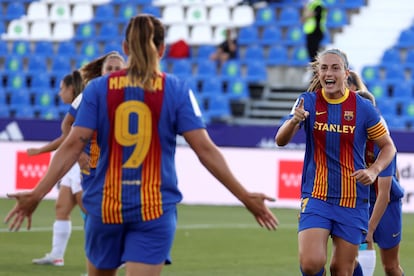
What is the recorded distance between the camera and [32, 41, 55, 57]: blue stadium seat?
28.4 m

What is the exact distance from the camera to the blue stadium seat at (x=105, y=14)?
94.5 feet

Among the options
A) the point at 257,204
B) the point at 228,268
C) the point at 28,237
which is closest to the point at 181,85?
the point at 257,204

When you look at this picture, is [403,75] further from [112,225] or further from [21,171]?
[112,225]

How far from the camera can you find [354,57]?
26.4 m

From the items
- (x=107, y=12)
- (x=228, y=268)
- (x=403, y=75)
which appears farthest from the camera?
(x=107, y=12)

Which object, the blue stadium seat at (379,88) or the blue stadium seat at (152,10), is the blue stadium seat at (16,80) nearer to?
the blue stadium seat at (152,10)

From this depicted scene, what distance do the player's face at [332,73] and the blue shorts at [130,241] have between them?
230 cm

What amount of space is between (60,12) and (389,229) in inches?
833

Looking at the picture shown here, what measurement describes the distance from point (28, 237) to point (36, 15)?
15.2 metres

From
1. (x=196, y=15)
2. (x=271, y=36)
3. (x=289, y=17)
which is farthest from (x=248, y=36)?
(x=196, y=15)

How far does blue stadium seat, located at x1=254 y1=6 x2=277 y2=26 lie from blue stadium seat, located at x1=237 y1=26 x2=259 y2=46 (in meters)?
0.25

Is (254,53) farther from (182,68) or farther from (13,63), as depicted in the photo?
(13,63)

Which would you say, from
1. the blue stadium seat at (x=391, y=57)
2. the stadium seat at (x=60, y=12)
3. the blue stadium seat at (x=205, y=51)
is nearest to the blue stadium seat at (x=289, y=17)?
the blue stadium seat at (x=205, y=51)

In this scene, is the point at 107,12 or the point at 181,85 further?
the point at 107,12
